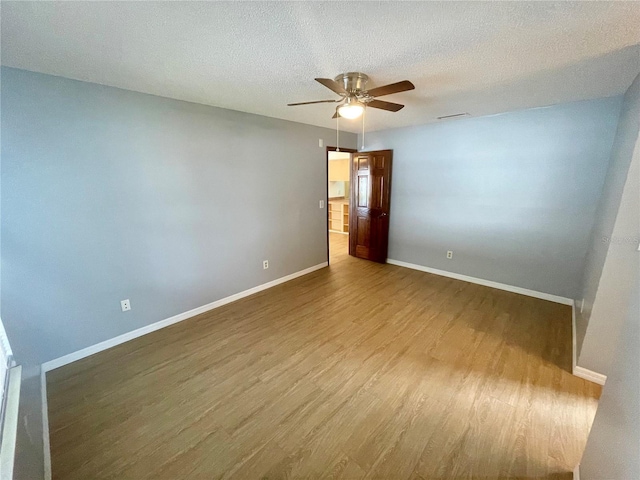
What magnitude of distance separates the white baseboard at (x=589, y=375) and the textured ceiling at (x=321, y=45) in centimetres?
235

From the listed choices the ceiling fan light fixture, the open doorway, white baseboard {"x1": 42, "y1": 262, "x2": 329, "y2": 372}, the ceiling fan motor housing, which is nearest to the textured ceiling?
the ceiling fan motor housing

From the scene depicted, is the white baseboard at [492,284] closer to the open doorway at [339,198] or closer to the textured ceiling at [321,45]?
the open doorway at [339,198]

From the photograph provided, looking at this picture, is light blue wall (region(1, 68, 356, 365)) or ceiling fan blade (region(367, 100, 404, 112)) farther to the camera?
ceiling fan blade (region(367, 100, 404, 112))

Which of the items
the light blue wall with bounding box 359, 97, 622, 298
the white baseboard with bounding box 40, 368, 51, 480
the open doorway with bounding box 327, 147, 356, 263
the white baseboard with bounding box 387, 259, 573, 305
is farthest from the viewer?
the open doorway with bounding box 327, 147, 356, 263

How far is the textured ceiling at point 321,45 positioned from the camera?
4.23 feet

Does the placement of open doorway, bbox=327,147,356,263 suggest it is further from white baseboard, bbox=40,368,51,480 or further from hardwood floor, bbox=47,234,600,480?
white baseboard, bbox=40,368,51,480

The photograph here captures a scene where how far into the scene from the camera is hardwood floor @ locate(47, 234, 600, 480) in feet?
4.92

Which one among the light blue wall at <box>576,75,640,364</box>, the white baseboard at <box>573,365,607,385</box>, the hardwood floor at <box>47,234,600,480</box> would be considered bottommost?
the hardwood floor at <box>47,234,600,480</box>

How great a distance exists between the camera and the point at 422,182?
14.1 feet

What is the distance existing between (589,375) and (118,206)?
4.33 m

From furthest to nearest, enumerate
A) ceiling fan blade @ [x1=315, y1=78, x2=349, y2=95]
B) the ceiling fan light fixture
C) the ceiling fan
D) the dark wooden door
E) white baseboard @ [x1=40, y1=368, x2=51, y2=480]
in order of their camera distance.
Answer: the dark wooden door
the ceiling fan light fixture
the ceiling fan
ceiling fan blade @ [x1=315, y1=78, x2=349, y2=95]
white baseboard @ [x1=40, y1=368, x2=51, y2=480]

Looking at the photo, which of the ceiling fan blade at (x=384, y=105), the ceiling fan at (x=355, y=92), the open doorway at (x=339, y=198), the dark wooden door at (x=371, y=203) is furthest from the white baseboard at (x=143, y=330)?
the open doorway at (x=339, y=198)

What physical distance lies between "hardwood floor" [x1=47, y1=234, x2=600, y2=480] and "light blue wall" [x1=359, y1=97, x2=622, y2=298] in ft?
2.65

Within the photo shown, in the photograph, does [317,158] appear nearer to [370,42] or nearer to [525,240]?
[370,42]
